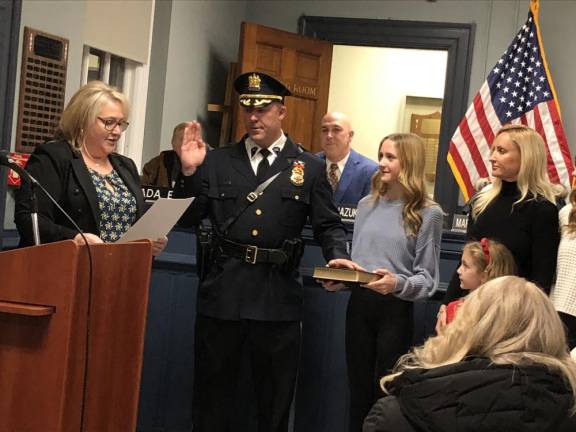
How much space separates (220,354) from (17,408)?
127 centimetres

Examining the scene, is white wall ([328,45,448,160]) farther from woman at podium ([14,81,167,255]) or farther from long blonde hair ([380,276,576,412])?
long blonde hair ([380,276,576,412])

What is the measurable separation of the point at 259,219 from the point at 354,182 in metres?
1.45

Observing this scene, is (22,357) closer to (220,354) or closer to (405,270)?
(220,354)

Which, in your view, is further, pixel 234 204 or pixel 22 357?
pixel 234 204

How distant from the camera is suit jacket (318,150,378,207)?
4.84m

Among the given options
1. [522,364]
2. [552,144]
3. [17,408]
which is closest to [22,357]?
[17,408]

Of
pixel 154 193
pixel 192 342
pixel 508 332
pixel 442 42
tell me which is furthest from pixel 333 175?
pixel 508 332

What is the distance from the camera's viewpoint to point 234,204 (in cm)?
356

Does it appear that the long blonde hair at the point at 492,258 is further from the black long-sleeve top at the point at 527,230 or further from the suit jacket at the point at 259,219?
the suit jacket at the point at 259,219

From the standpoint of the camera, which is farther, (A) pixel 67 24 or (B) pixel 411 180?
(A) pixel 67 24

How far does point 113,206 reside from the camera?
3.19m

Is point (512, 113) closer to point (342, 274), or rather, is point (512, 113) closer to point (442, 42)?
point (442, 42)

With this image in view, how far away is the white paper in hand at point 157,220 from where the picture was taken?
2.78m

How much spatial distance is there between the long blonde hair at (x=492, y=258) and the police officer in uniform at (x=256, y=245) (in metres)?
0.49
